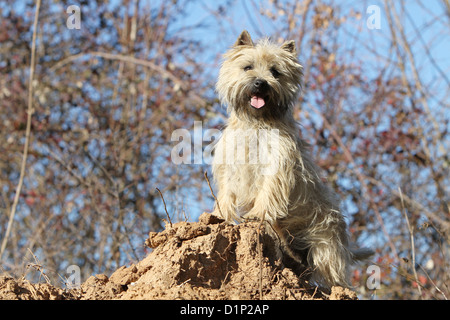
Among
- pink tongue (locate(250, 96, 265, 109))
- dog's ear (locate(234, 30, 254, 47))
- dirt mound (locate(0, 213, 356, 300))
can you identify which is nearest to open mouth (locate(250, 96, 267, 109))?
pink tongue (locate(250, 96, 265, 109))

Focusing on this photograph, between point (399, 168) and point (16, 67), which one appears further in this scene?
point (16, 67)

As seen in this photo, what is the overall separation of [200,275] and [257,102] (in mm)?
1834

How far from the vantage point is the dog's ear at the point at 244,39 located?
19.4 ft

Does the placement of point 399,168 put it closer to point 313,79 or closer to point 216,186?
point 313,79

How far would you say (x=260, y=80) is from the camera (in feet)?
18.2

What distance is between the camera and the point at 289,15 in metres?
11.1

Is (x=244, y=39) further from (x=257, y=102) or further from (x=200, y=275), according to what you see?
(x=200, y=275)

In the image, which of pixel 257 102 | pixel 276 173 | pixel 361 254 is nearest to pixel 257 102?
pixel 257 102

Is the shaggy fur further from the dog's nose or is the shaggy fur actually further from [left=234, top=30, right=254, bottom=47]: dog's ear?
[left=234, top=30, right=254, bottom=47]: dog's ear

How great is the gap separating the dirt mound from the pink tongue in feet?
4.10

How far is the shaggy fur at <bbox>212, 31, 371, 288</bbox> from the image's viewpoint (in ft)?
17.8

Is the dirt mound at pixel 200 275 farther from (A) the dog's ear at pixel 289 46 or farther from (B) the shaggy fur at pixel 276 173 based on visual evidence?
(A) the dog's ear at pixel 289 46
